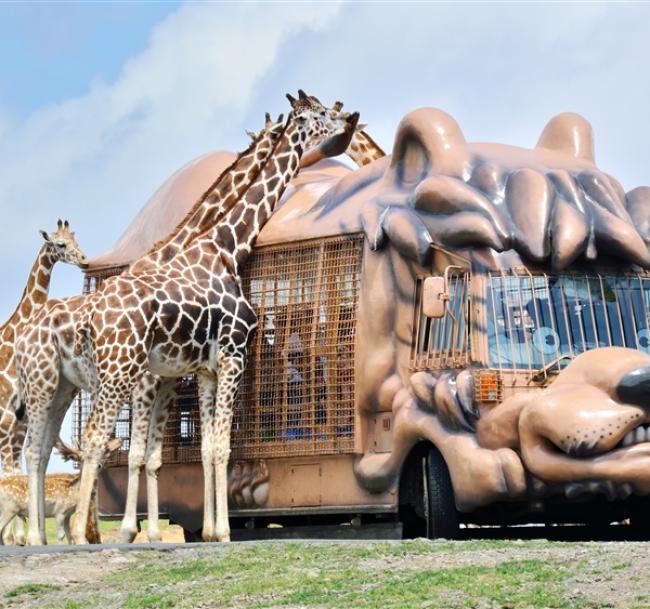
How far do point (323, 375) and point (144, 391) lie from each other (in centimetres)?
223

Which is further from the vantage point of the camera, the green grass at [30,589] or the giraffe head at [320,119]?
the giraffe head at [320,119]

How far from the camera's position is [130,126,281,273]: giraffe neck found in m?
17.1

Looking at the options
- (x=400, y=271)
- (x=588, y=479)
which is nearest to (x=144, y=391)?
(x=400, y=271)

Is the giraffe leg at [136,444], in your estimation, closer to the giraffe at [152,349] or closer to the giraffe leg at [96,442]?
the giraffe at [152,349]

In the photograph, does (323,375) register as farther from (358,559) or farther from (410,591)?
(410,591)

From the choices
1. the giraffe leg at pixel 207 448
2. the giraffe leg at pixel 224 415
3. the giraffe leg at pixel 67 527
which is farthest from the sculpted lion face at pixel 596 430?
the giraffe leg at pixel 67 527

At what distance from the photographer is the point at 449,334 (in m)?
14.4

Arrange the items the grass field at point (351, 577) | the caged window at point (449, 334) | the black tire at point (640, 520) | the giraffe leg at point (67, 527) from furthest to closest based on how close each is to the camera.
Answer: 1. the giraffe leg at point (67, 527)
2. the black tire at point (640, 520)
3. the caged window at point (449, 334)
4. the grass field at point (351, 577)

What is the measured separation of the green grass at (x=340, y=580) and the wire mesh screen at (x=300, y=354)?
3473 mm

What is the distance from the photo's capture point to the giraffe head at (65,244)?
18766 millimetres

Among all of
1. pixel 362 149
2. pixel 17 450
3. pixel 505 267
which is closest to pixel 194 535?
pixel 17 450

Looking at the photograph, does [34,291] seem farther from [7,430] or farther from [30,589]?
[30,589]

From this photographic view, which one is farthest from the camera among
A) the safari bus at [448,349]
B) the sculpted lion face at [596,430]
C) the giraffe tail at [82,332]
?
the giraffe tail at [82,332]

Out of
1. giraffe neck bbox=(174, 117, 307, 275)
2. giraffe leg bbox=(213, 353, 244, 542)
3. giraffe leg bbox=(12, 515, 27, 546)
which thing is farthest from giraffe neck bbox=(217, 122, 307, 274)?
giraffe leg bbox=(12, 515, 27, 546)
